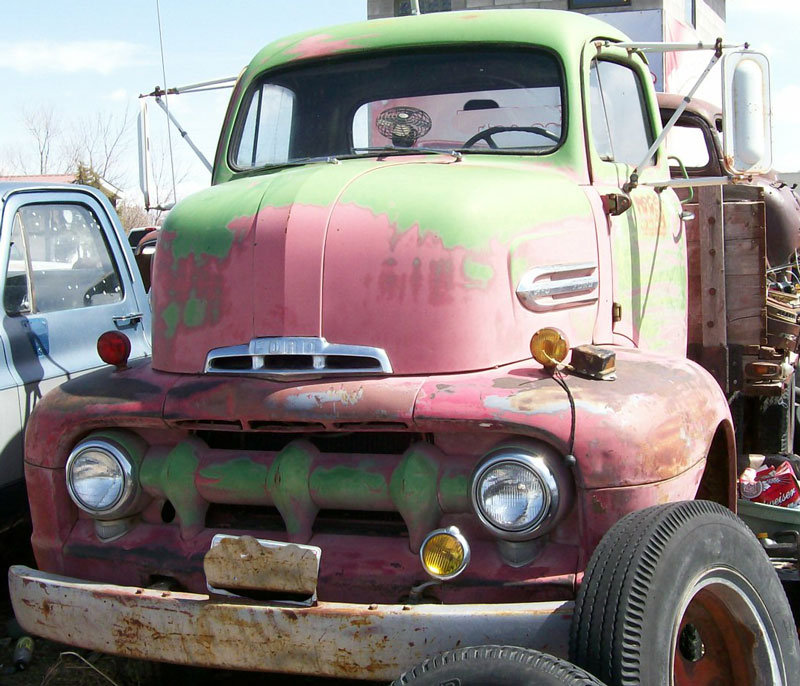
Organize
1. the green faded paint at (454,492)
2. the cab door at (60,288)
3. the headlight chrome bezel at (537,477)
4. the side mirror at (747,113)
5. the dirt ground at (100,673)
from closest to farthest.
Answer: the headlight chrome bezel at (537,477)
the green faded paint at (454,492)
the side mirror at (747,113)
the dirt ground at (100,673)
the cab door at (60,288)

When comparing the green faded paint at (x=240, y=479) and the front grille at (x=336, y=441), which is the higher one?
the front grille at (x=336, y=441)

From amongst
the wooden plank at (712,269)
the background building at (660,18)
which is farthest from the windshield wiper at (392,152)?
the background building at (660,18)

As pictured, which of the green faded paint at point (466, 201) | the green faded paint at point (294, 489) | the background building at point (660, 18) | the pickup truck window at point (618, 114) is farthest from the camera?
the background building at point (660, 18)

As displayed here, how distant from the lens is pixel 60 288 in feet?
16.5

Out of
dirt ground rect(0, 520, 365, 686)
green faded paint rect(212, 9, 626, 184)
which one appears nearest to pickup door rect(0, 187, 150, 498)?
dirt ground rect(0, 520, 365, 686)

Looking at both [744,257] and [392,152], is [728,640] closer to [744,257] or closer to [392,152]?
[392,152]

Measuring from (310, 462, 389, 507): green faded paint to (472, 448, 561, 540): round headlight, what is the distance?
325mm

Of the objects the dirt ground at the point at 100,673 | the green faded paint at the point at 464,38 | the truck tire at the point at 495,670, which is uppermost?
the green faded paint at the point at 464,38

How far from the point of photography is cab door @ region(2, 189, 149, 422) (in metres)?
4.62

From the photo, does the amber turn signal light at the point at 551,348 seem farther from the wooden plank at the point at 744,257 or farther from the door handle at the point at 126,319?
the door handle at the point at 126,319

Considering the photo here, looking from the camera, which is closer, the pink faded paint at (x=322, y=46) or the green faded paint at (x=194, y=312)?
the green faded paint at (x=194, y=312)

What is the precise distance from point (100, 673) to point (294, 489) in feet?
4.00

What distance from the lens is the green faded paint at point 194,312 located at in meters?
3.29

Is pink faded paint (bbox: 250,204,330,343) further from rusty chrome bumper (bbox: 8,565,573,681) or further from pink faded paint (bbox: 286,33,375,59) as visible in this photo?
pink faded paint (bbox: 286,33,375,59)
